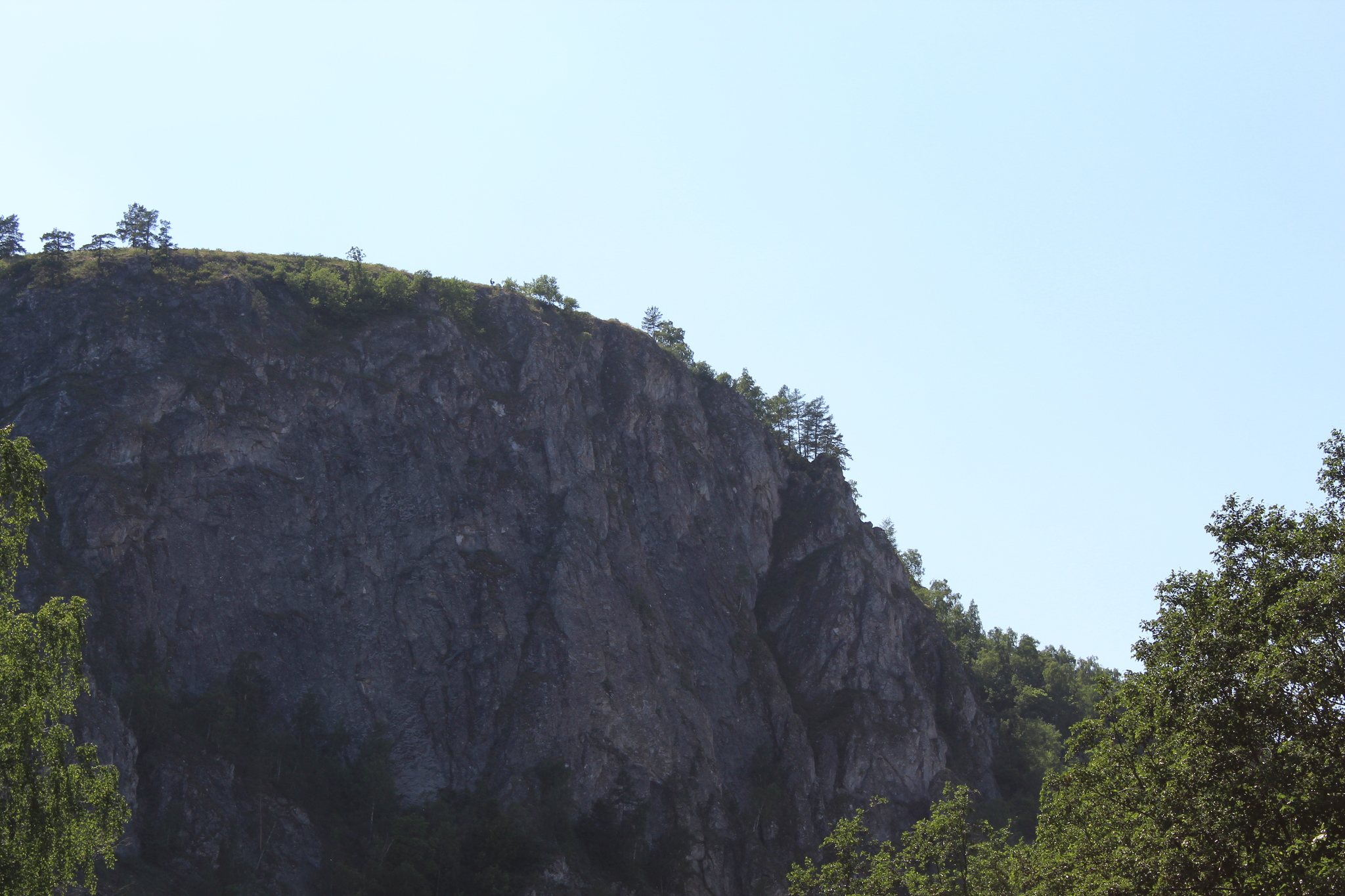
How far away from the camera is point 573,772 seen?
87.6 meters

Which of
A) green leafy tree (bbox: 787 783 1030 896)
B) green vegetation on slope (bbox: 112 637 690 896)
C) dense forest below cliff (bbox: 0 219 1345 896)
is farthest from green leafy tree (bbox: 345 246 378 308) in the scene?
green leafy tree (bbox: 787 783 1030 896)

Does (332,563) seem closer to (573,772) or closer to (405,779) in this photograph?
(405,779)

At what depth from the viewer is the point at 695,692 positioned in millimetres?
100625

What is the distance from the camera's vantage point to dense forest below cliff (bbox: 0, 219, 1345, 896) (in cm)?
2898

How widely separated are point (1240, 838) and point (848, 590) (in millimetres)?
86982

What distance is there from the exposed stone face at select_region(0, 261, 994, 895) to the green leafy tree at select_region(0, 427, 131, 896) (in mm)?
46916

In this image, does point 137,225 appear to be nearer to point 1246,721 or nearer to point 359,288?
point 359,288

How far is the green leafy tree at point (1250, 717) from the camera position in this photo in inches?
1050

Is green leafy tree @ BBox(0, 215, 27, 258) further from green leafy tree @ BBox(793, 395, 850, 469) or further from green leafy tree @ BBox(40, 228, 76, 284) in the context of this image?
green leafy tree @ BBox(793, 395, 850, 469)

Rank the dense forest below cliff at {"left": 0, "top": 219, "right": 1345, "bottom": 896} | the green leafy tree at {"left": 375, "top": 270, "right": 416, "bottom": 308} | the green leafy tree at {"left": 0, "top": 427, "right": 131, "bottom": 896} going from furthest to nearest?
the green leafy tree at {"left": 375, "top": 270, "right": 416, "bottom": 308} → the dense forest below cliff at {"left": 0, "top": 219, "right": 1345, "bottom": 896} → the green leafy tree at {"left": 0, "top": 427, "right": 131, "bottom": 896}

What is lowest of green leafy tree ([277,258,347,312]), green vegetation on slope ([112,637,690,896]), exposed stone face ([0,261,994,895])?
green vegetation on slope ([112,637,690,896])

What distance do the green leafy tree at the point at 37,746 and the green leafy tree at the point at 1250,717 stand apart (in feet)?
94.6

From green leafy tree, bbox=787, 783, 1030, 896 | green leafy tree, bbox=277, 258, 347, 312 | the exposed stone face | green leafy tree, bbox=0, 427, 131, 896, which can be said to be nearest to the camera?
green leafy tree, bbox=0, 427, 131, 896

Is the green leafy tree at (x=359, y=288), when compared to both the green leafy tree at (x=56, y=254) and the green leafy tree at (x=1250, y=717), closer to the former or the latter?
the green leafy tree at (x=56, y=254)
